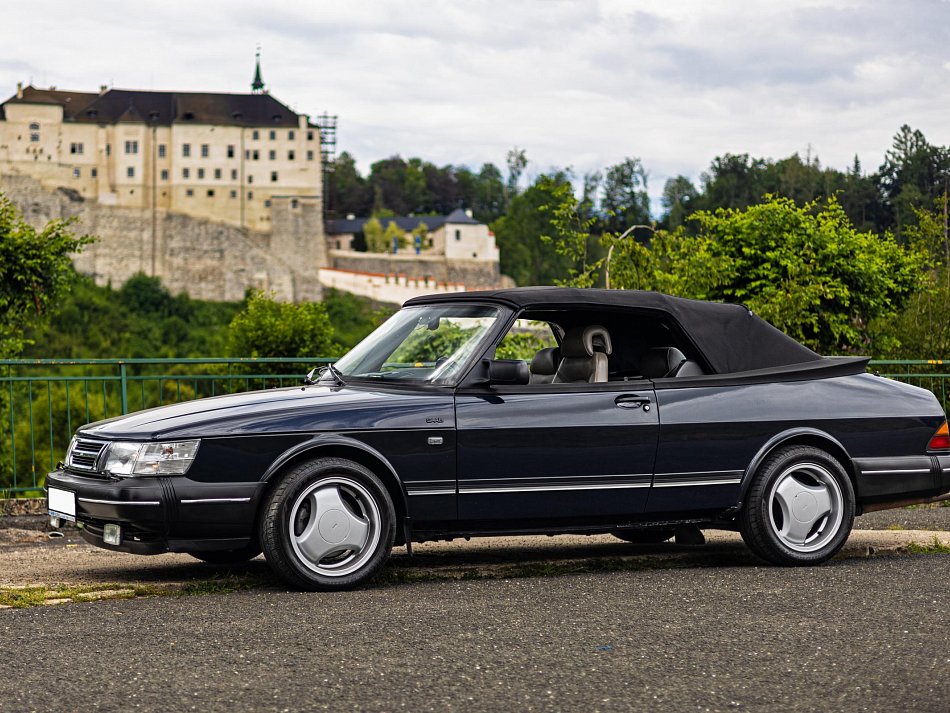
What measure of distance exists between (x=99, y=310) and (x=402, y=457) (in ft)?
335

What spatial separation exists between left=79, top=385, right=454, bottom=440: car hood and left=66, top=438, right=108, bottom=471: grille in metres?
0.05

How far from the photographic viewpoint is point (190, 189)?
392ft

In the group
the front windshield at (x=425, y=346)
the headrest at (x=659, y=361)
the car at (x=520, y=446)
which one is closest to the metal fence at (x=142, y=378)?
the front windshield at (x=425, y=346)

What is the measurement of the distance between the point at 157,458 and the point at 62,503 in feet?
2.39

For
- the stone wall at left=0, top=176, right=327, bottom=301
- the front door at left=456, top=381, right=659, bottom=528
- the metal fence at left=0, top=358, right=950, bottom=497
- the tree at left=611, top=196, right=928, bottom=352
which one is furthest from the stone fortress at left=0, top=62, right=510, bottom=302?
the front door at left=456, top=381, right=659, bottom=528

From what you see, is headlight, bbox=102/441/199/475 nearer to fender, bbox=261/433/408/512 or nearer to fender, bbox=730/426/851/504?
fender, bbox=261/433/408/512

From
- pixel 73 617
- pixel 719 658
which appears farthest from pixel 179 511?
pixel 719 658

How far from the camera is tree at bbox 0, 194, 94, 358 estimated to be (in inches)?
966

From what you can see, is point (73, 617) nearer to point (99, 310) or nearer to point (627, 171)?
point (99, 310)

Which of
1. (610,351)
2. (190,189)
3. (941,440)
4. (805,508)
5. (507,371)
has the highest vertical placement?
(190,189)

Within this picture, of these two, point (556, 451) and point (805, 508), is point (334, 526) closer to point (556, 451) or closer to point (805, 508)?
point (556, 451)

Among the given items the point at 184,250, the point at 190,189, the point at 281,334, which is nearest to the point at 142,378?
the point at 281,334

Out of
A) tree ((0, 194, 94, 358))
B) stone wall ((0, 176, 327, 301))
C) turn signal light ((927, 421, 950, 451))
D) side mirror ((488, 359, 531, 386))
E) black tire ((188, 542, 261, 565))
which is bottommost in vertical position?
black tire ((188, 542, 261, 565))

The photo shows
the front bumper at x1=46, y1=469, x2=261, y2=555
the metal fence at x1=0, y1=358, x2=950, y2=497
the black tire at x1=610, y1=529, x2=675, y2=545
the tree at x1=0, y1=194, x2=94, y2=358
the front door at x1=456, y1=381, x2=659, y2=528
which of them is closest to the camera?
the front bumper at x1=46, y1=469, x2=261, y2=555
